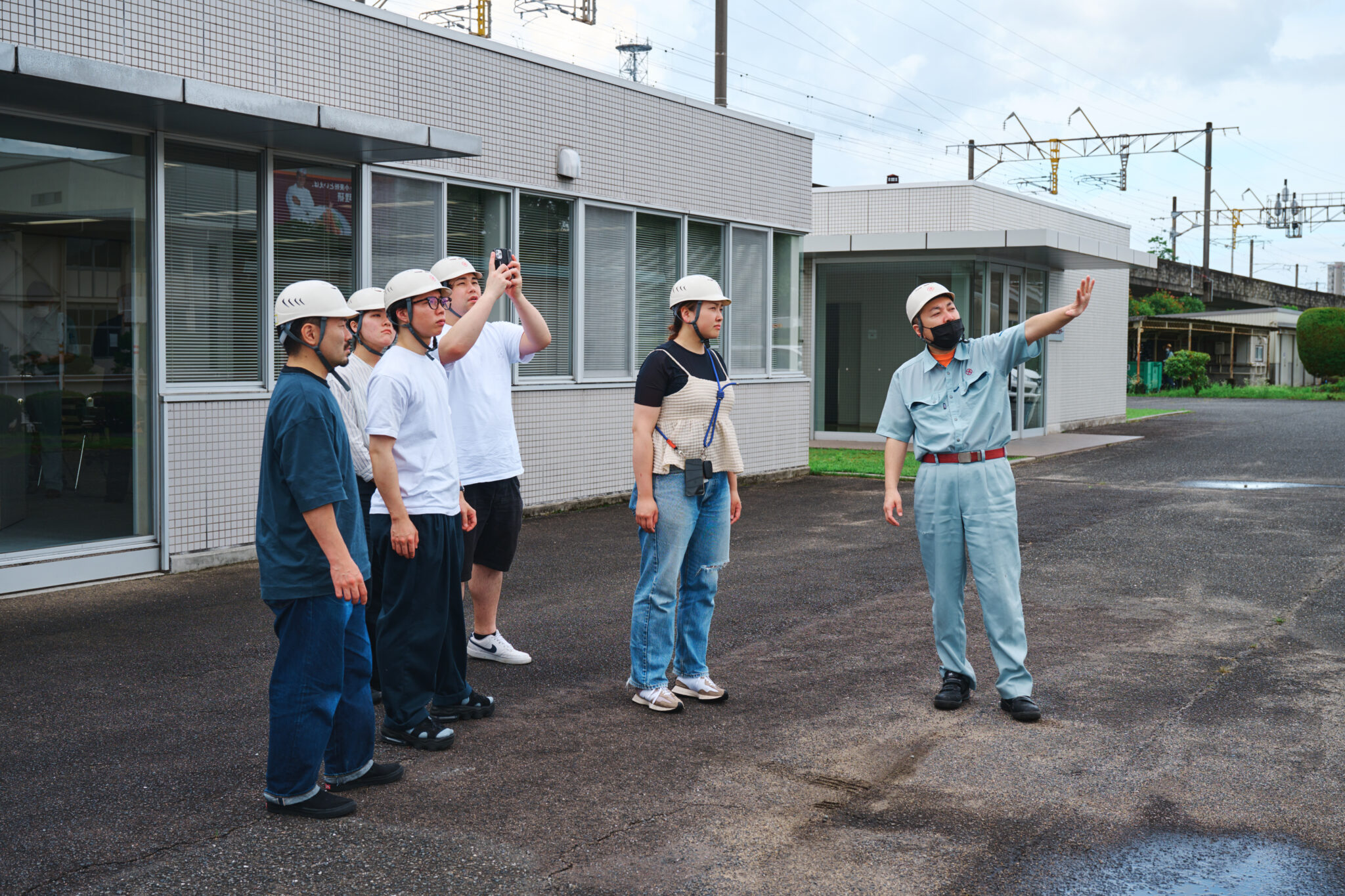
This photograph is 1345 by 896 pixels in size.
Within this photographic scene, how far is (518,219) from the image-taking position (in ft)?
38.7

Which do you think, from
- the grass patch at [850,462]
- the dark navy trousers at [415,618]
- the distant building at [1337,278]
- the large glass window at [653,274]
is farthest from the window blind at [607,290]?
the distant building at [1337,278]

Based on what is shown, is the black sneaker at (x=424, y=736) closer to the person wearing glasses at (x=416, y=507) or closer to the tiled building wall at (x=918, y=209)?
the person wearing glasses at (x=416, y=507)

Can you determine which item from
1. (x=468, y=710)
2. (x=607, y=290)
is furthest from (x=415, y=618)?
(x=607, y=290)

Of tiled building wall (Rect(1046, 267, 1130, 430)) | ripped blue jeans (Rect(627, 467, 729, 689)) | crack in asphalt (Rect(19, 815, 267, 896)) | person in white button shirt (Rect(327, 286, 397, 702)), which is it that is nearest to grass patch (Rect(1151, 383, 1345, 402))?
tiled building wall (Rect(1046, 267, 1130, 430))

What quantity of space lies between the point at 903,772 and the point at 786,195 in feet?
39.5

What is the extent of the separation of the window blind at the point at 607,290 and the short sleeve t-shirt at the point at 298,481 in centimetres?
847

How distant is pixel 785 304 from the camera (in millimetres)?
16062

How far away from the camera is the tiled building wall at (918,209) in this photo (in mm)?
21531

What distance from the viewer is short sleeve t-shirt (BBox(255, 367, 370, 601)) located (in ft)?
13.3

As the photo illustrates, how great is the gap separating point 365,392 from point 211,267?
4301mm

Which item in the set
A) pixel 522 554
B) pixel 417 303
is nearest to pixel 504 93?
pixel 522 554

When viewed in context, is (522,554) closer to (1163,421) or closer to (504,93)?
(504,93)

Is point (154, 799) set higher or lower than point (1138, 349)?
lower

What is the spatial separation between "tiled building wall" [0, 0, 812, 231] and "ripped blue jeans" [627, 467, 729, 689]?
533cm
